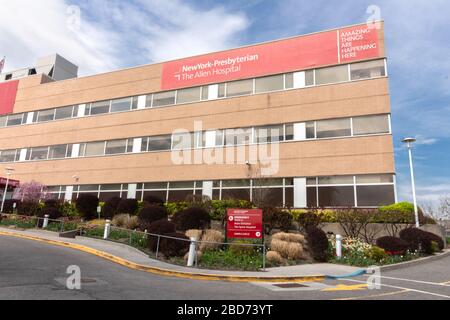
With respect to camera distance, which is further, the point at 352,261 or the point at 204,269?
the point at 352,261

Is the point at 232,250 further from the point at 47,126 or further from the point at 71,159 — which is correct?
the point at 47,126

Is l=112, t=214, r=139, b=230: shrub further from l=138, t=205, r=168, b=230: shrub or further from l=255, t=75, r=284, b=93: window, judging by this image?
l=255, t=75, r=284, b=93: window

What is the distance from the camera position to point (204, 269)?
12.4 m

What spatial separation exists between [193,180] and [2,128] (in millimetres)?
27832

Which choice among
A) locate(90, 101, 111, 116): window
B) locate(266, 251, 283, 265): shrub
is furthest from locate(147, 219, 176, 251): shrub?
locate(90, 101, 111, 116): window

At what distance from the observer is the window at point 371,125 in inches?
941

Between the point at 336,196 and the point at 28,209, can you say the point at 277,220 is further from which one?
the point at 28,209

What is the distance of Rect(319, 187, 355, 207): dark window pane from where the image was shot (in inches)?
928

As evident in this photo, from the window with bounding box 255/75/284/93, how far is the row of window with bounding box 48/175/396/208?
771 centimetres

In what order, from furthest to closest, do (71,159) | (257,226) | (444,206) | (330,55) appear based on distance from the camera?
(444,206) → (71,159) → (330,55) → (257,226)

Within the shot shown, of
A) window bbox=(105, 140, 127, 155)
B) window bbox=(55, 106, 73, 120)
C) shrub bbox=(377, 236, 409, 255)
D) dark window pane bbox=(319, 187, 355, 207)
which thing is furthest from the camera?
window bbox=(55, 106, 73, 120)
